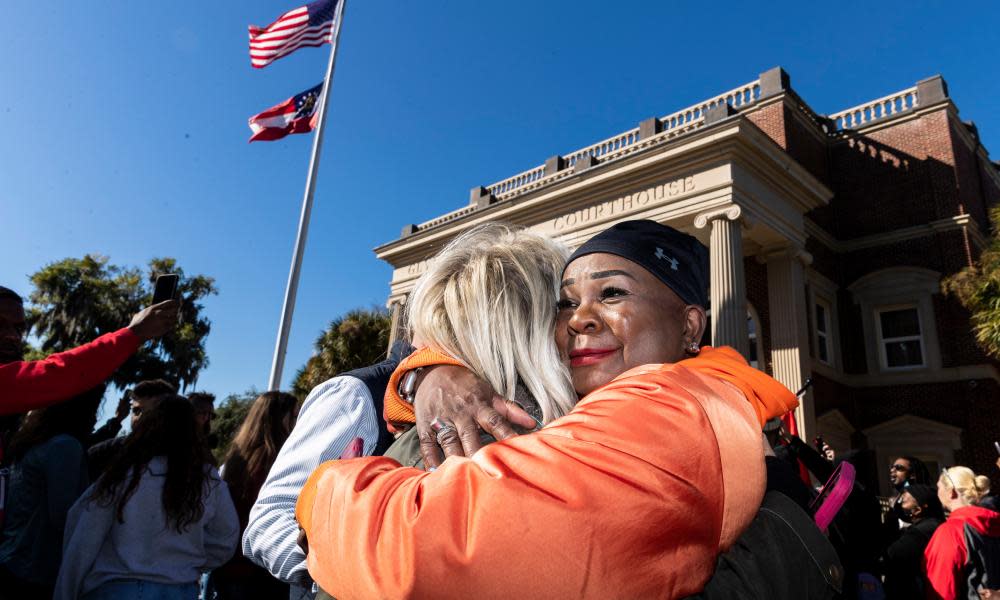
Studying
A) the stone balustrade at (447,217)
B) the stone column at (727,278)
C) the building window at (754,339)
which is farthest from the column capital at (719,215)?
the stone balustrade at (447,217)

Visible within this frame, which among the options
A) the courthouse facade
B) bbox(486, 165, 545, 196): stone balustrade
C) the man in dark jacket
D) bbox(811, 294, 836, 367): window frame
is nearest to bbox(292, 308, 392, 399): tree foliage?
the courthouse facade

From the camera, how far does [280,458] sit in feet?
5.58

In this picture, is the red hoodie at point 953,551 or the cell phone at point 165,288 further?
the red hoodie at point 953,551

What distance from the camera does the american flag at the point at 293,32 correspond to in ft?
34.3

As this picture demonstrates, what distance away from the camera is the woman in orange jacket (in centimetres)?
87

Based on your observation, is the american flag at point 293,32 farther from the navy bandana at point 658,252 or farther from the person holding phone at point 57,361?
the navy bandana at point 658,252

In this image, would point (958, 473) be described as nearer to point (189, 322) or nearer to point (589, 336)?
point (589, 336)

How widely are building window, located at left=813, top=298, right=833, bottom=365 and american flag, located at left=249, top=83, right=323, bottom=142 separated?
15130 millimetres

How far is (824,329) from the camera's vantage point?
61.3ft

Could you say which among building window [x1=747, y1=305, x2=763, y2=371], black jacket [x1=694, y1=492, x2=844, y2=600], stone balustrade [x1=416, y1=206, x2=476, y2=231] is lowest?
black jacket [x1=694, y1=492, x2=844, y2=600]

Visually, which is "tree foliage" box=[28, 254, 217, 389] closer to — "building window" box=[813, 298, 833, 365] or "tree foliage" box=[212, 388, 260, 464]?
"tree foliage" box=[212, 388, 260, 464]

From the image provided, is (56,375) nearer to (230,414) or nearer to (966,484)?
(966,484)

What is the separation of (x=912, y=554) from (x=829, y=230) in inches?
683

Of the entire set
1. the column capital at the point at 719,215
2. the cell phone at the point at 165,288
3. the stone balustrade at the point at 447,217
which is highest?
the stone balustrade at the point at 447,217
